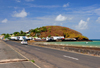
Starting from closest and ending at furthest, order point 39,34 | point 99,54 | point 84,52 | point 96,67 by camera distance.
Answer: point 96,67
point 99,54
point 84,52
point 39,34

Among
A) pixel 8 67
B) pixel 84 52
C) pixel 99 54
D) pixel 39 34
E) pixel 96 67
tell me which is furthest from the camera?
pixel 39 34

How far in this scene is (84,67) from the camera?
9.87m

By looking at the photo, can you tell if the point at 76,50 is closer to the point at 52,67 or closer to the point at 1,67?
the point at 52,67

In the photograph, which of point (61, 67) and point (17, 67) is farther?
point (61, 67)

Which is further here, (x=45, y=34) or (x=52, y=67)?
(x=45, y=34)

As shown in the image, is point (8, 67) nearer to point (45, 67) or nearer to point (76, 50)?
point (45, 67)

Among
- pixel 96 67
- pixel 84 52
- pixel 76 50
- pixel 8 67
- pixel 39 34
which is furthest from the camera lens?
pixel 39 34

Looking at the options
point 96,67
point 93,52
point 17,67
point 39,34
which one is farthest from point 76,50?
point 39,34

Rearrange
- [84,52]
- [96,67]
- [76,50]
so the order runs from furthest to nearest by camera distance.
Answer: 1. [76,50]
2. [84,52]
3. [96,67]

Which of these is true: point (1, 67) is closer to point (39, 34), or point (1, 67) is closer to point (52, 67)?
point (52, 67)

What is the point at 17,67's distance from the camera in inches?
354

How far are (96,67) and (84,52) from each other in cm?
1000

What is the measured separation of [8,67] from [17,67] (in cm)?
64

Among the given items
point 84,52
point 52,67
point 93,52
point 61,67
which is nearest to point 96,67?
point 61,67
